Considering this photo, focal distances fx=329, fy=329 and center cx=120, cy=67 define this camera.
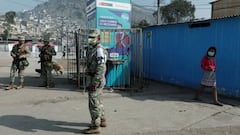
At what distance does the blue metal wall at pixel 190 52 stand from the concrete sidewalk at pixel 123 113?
773 mm

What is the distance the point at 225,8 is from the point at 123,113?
25444 mm

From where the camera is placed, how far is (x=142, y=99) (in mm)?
9805

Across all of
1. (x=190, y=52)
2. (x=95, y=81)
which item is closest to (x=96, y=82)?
(x=95, y=81)

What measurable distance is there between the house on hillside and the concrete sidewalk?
2038 centimetres

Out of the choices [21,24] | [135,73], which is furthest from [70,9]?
[135,73]

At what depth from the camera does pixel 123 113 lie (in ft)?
26.3

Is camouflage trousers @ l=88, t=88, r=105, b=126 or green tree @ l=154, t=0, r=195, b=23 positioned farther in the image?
green tree @ l=154, t=0, r=195, b=23

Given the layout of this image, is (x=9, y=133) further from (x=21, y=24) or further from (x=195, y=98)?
(x=21, y=24)

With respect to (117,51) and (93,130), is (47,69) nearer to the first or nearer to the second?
(117,51)

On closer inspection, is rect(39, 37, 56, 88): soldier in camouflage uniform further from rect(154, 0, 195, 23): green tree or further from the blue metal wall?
rect(154, 0, 195, 23): green tree

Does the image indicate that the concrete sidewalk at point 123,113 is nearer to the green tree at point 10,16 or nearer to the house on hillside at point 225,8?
the house on hillside at point 225,8

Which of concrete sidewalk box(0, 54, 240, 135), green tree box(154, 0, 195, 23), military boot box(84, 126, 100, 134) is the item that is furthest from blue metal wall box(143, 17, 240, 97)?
green tree box(154, 0, 195, 23)

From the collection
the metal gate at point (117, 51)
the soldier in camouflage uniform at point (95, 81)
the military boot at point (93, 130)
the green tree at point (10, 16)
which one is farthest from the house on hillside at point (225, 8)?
the green tree at point (10, 16)

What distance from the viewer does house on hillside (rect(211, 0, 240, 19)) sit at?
95.9 feet
